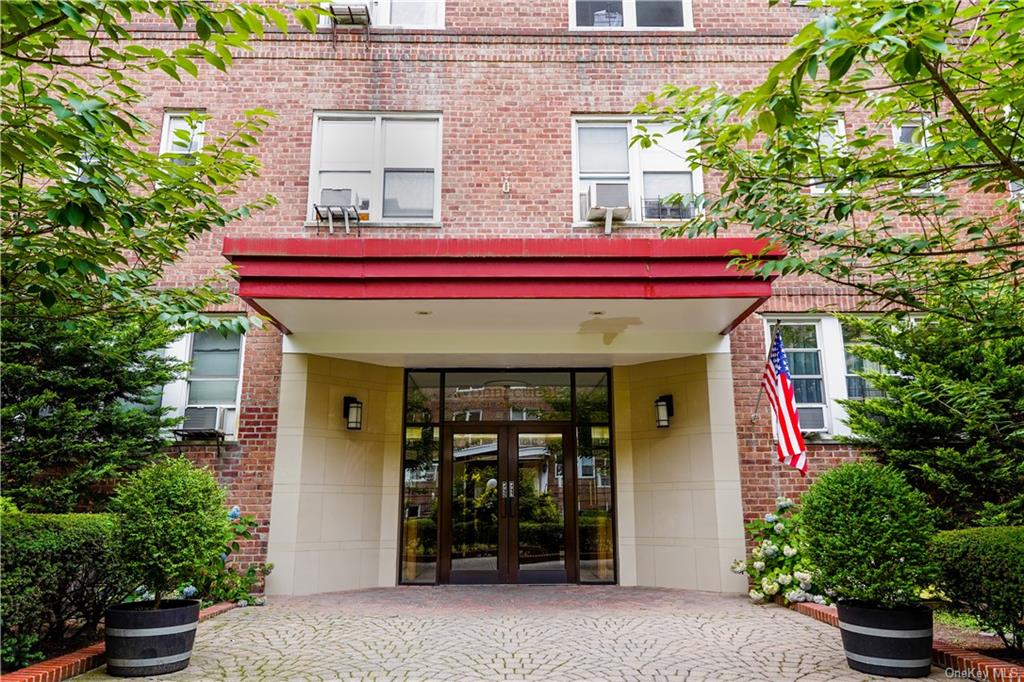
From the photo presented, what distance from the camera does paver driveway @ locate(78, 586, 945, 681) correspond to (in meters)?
4.96

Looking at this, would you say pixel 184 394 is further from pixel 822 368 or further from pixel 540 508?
pixel 822 368

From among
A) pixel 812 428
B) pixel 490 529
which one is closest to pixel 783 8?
pixel 812 428

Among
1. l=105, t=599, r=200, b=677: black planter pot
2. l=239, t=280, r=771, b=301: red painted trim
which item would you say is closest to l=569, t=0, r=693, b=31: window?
l=239, t=280, r=771, b=301: red painted trim

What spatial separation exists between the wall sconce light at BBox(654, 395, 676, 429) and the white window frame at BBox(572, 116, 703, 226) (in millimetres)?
2526

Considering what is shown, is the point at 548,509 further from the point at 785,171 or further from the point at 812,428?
the point at 785,171

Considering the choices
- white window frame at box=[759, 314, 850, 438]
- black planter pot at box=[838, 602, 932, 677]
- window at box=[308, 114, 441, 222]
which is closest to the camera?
black planter pot at box=[838, 602, 932, 677]

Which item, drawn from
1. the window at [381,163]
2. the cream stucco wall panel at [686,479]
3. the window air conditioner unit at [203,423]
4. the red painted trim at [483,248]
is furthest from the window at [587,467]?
the window air conditioner unit at [203,423]

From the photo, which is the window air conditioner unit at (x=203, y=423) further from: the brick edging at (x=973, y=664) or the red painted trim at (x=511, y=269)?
the brick edging at (x=973, y=664)

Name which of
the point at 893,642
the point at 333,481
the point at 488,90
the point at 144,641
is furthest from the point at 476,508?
the point at 488,90

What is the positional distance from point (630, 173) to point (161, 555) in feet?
25.8

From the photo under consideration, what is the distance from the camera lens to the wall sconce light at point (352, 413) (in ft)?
30.3

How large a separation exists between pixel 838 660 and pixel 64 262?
618 cm

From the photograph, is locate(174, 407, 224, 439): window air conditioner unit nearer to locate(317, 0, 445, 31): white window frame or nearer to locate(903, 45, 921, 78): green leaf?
locate(317, 0, 445, 31): white window frame

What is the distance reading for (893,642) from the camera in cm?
477
